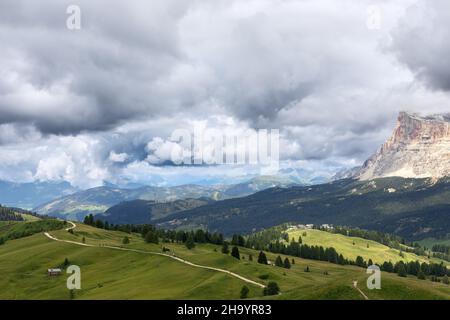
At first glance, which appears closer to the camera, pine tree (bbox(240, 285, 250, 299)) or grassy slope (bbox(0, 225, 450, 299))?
grassy slope (bbox(0, 225, 450, 299))

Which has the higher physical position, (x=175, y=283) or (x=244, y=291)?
(x=244, y=291)

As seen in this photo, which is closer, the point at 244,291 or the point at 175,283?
the point at 244,291

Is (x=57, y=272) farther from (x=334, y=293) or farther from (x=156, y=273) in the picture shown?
(x=334, y=293)

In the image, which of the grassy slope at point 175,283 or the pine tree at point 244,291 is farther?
the pine tree at point 244,291

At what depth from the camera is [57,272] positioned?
184m

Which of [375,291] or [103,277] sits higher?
[375,291]
